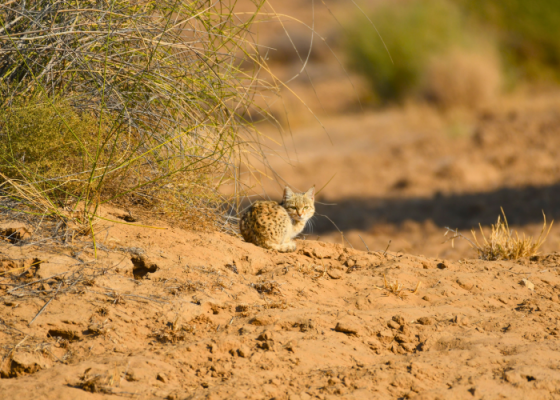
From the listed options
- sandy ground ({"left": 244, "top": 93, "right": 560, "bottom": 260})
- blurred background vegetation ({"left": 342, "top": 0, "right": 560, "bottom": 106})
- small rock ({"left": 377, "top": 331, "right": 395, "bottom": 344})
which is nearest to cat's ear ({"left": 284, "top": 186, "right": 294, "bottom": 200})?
small rock ({"left": 377, "top": 331, "right": 395, "bottom": 344})

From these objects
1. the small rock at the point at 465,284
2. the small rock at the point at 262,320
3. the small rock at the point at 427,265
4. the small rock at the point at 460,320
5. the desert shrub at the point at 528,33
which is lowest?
the small rock at the point at 262,320

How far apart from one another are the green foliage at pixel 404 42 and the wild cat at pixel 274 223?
14743 millimetres

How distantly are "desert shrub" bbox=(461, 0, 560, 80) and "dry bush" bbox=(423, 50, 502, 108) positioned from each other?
5.73 ft

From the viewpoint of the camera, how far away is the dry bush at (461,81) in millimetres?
17141

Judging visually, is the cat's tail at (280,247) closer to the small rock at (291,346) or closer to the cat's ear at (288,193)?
the cat's ear at (288,193)

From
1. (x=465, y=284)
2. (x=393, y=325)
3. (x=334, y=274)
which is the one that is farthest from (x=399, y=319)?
(x=465, y=284)

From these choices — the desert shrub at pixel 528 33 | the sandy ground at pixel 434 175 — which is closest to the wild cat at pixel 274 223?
the sandy ground at pixel 434 175

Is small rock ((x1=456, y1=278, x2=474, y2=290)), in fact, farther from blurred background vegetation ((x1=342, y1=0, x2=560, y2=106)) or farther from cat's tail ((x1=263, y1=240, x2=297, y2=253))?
blurred background vegetation ((x1=342, y1=0, x2=560, y2=106))

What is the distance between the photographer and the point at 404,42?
64.5ft

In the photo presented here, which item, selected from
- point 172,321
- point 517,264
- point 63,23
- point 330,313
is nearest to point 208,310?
point 172,321

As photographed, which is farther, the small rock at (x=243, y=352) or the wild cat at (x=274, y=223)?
the wild cat at (x=274, y=223)

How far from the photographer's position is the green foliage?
1922cm

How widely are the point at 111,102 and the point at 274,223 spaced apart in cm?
159

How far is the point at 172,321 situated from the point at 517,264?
10.1ft
